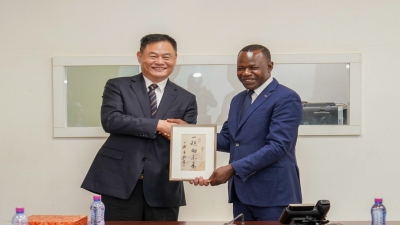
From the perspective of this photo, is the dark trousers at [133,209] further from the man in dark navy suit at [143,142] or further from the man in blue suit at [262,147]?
the man in blue suit at [262,147]

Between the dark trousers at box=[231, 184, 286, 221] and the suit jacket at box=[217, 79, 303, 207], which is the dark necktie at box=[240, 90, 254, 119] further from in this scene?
the dark trousers at box=[231, 184, 286, 221]

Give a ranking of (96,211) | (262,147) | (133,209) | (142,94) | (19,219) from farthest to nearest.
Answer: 1. (142,94)
2. (133,209)
3. (262,147)
4. (96,211)
5. (19,219)

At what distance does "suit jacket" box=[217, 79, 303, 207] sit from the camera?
9.61ft

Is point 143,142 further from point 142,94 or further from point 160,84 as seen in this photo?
point 160,84

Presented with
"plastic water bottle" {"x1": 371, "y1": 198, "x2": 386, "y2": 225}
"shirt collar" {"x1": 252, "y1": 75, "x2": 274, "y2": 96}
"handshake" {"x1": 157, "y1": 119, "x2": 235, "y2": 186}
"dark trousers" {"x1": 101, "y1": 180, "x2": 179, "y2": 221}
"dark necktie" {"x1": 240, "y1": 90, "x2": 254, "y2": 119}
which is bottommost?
"dark trousers" {"x1": 101, "y1": 180, "x2": 179, "y2": 221}

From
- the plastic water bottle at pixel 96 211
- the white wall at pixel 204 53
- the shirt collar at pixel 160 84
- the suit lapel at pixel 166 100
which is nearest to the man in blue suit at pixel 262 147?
the suit lapel at pixel 166 100

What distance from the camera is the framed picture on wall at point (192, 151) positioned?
306cm

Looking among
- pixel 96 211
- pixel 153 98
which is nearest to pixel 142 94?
pixel 153 98

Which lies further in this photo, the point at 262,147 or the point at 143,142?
the point at 143,142

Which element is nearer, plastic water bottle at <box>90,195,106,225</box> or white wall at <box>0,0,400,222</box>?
plastic water bottle at <box>90,195,106,225</box>

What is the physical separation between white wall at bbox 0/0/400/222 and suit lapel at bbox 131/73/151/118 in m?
1.16

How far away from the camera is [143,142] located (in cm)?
321

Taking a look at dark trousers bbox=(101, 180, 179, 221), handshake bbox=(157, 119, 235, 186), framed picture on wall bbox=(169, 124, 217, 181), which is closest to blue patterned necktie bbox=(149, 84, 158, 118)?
handshake bbox=(157, 119, 235, 186)

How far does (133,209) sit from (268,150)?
950 mm
